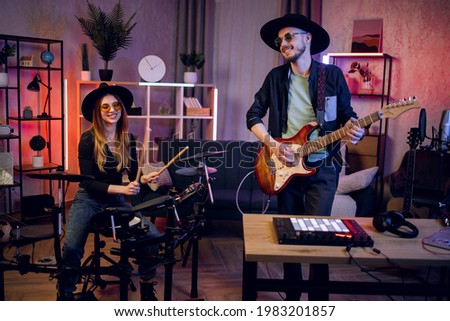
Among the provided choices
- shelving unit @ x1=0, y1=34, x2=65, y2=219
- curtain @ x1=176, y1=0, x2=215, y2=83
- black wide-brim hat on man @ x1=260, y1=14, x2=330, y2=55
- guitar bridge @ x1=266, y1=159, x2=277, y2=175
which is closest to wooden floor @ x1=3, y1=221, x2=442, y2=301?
guitar bridge @ x1=266, y1=159, x2=277, y2=175

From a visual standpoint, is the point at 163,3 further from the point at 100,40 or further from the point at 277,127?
the point at 277,127

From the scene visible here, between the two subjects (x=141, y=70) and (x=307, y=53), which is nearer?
(x=307, y=53)

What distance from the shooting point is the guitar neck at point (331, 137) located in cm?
223

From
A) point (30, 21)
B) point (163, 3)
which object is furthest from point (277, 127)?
point (163, 3)

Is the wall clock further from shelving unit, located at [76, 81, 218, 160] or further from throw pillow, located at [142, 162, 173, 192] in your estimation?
throw pillow, located at [142, 162, 173, 192]

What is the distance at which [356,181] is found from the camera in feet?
13.0

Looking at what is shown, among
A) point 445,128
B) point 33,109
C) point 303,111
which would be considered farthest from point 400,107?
point 33,109

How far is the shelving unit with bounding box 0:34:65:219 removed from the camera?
14.4 feet

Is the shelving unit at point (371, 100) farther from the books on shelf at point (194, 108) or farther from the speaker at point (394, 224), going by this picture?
the speaker at point (394, 224)

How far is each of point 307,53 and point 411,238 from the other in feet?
3.46

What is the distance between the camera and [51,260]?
106 inches

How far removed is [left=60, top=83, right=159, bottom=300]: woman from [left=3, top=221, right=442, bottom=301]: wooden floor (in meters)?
0.30

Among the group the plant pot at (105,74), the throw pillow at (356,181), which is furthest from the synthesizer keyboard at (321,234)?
the plant pot at (105,74)

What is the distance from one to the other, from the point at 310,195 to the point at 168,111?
123 inches
